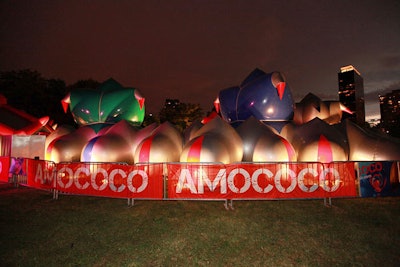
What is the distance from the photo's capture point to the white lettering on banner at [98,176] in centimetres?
840

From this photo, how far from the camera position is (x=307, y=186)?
8.18 meters

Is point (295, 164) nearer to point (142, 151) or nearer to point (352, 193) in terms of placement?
point (352, 193)

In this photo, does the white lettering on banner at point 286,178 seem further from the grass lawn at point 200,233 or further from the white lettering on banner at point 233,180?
the white lettering on banner at point 233,180

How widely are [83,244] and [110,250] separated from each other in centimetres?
76

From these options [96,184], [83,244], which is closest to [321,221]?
[83,244]

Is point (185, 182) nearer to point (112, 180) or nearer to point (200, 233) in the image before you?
point (200, 233)

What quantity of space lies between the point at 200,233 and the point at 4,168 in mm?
12428

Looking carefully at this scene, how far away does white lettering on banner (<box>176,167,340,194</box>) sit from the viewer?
8078 mm

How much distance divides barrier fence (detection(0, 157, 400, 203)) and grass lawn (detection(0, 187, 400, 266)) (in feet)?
1.45

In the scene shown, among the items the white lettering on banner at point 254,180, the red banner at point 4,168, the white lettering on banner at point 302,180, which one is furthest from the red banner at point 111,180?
the red banner at point 4,168

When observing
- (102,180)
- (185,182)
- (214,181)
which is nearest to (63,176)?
(102,180)

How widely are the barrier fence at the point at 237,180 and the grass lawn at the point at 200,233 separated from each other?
1.45 feet

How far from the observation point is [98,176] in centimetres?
881

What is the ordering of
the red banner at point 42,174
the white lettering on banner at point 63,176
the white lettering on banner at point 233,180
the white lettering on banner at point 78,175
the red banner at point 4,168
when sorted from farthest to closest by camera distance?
the red banner at point 4,168 → the red banner at point 42,174 → the white lettering on banner at point 63,176 → the white lettering on banner at point 78,175 → the white lettering on banner at point 233,180
